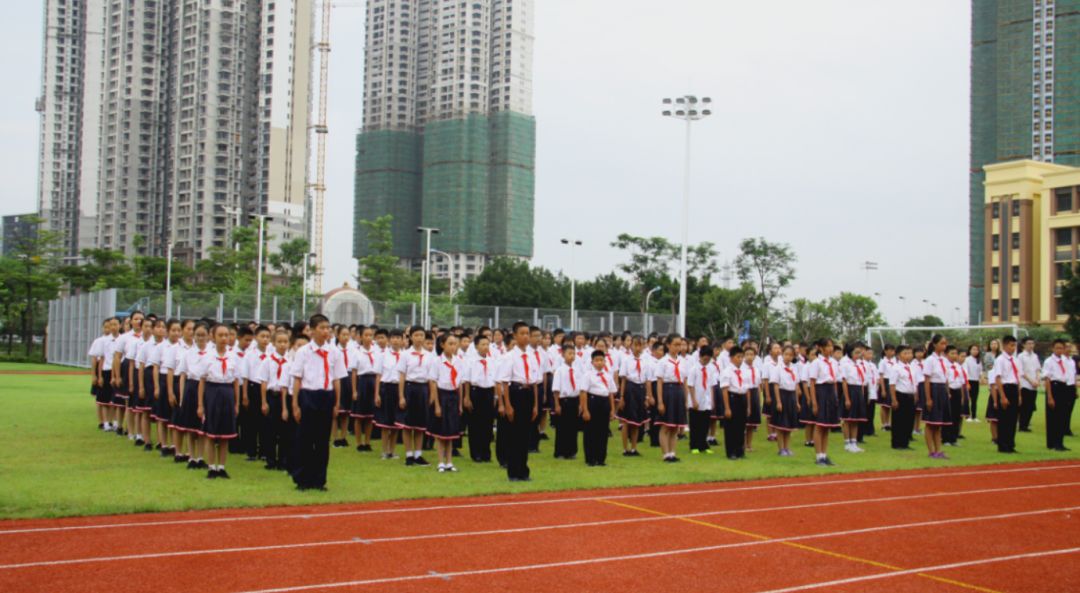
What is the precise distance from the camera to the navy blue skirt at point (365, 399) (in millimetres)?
13594

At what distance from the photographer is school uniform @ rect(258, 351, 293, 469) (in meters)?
11.2

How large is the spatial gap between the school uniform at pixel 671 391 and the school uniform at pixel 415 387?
335 cm

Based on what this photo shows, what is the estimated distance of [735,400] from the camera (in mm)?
13602

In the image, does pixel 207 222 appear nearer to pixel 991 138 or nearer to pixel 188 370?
pixel 991 138

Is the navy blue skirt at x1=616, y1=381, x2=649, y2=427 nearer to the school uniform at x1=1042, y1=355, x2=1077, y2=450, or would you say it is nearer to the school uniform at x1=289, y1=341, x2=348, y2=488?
the school uniform at x1=289, y1=341, x2=348, y2=488

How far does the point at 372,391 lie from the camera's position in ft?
44.9

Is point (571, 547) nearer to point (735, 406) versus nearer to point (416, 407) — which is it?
point (416, 407)

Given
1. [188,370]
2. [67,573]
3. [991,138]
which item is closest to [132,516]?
[67,573]

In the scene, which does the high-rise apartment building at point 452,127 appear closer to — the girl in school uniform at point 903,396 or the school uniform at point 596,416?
the girl in school uniform at point 903,396

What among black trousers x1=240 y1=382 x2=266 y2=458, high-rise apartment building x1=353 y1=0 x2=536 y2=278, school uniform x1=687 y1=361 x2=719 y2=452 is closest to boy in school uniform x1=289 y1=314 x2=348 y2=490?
black trousers x1=240 y1=382 x2=266 y2=458

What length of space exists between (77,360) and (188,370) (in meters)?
31.8

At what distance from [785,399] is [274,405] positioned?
782 cm

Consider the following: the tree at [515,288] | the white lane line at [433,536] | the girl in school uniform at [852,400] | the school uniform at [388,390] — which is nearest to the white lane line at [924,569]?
the white lane line at [433,536]

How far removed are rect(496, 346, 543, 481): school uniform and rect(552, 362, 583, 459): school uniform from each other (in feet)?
→ 4.16
